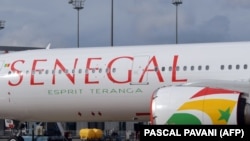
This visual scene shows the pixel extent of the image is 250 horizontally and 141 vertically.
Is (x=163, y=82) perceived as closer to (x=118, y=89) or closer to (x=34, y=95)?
(x=118, y=89)

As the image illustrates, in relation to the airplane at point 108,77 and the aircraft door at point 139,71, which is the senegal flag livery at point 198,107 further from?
the aircraft door at point 139,71

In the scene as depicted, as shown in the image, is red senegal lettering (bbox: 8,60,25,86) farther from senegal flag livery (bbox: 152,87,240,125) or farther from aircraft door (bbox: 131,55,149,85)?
senegal flag livery (bbox: 152,87,240,125)

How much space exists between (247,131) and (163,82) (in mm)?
10622

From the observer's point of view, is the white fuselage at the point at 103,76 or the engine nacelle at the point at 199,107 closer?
the engine nacelle at the point at 199,107

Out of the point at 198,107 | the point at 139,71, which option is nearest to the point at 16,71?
the point at 139,71

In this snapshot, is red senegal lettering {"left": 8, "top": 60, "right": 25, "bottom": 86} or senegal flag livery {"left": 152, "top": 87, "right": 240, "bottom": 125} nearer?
senegal flag livery {"left": 152, "top": 87, "right": 240, "bottom": 125}

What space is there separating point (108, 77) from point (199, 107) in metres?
6.30

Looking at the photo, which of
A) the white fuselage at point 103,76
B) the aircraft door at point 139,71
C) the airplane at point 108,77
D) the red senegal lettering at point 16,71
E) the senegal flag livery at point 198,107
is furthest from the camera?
the red senegal lettering at point 16,71

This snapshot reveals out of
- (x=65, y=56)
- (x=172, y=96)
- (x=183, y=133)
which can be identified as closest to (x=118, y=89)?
(x=65, y=56)

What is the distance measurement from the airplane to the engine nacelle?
6.50ft
